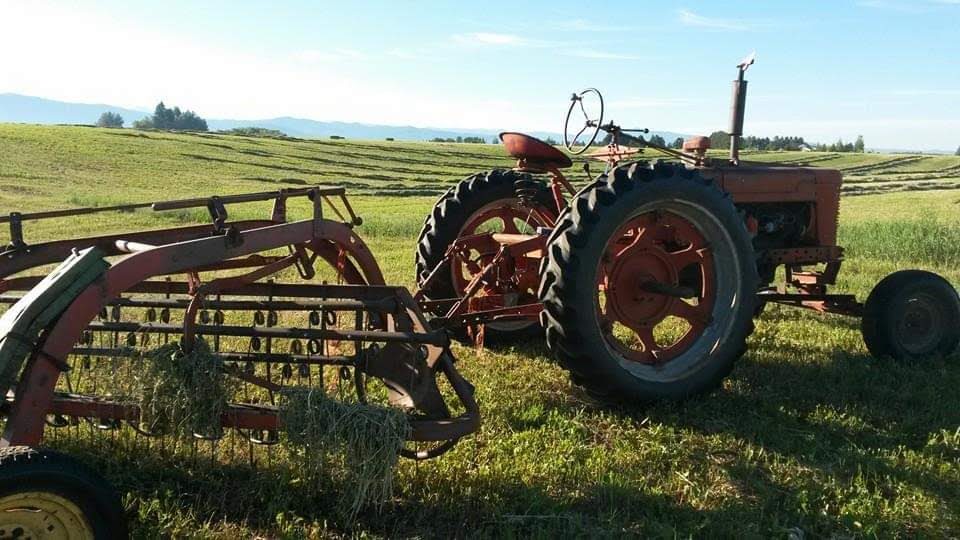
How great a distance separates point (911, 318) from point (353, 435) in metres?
4.48

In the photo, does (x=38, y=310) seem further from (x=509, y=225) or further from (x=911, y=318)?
(x=911, y=318)

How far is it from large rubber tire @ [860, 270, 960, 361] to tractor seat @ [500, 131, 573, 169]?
8.37 feet

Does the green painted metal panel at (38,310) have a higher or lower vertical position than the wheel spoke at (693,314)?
higher

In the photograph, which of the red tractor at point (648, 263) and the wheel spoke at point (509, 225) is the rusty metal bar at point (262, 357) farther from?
the wheel spoke at point (509, 225)

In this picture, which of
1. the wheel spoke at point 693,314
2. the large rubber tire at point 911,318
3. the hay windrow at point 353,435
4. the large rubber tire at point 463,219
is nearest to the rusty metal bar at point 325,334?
the hay windrow at point 353,435

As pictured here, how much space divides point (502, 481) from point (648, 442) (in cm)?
91

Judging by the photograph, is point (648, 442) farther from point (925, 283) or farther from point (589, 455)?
point (925, 283)

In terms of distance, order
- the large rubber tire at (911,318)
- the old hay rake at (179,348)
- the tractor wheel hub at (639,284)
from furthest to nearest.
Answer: the large rubber tire at (911,318)
the tractor wheel hub at (639,284)
the old hay rake at (179,348)

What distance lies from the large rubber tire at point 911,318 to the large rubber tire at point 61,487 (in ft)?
16.4

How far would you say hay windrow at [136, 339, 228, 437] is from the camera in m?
3.10

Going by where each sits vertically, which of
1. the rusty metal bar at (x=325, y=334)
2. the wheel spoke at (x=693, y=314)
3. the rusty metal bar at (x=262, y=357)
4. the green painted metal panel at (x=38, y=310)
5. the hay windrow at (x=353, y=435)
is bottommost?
the hay windrow at (x=353, y=435)

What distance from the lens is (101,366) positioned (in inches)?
138

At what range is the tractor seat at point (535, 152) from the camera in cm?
477

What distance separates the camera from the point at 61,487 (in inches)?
90.5
